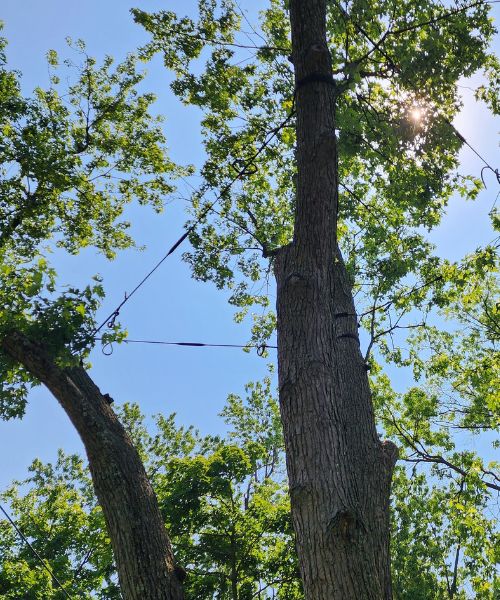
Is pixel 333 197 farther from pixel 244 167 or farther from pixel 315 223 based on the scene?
pixel 244 167

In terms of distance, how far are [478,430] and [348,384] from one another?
502 inches

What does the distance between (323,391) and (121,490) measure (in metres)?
2.23

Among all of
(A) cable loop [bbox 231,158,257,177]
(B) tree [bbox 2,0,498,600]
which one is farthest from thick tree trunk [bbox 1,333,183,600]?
(A) cable loop [bbox 231,158,257,177]

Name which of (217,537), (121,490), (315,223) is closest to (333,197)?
(315,223)

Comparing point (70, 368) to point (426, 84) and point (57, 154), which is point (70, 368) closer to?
point (426, 84)

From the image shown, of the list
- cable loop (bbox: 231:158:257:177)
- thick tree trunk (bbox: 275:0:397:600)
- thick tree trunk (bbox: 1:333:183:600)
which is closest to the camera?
thick tree trunk (bbox: 275:0:397:600)

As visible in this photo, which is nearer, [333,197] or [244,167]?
[333,197]

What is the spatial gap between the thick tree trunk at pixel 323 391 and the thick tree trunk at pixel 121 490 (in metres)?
1.93

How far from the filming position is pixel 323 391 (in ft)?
10.8

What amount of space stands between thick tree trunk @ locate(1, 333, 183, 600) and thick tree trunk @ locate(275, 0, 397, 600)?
1930 millimetres

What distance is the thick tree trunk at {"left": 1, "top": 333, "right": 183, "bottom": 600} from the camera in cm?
436

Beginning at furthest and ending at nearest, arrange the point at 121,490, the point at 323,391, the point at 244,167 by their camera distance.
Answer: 1. the point at 244,167
2. the point at 121,490
3. the point at 323,391

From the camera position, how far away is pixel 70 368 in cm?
532

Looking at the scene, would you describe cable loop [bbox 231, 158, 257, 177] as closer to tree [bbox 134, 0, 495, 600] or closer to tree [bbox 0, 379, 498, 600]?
tree [bbox 134, 0, 495, 600]
